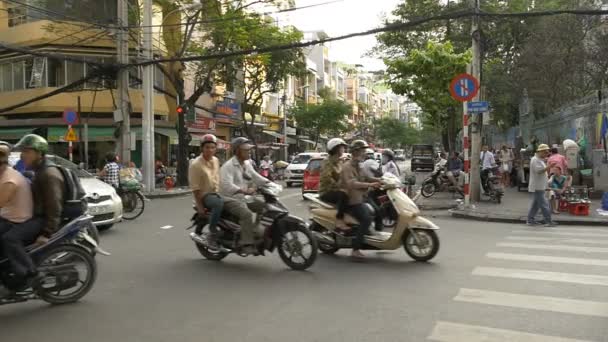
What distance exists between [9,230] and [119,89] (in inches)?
615

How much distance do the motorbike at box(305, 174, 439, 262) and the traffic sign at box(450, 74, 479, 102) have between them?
6.17m

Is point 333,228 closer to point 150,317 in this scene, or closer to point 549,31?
point 150,317

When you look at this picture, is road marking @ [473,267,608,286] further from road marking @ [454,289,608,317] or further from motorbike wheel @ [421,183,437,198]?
motorbike wheel @ [421,183,437,198]

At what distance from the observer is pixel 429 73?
71.9 feet

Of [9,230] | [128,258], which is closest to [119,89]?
[128,258]

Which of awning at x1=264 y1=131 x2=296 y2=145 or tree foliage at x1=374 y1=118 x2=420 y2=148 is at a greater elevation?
tree foliage at x1=374 y1=118 x2=420 y2=148

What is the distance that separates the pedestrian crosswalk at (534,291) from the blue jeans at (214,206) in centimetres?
313

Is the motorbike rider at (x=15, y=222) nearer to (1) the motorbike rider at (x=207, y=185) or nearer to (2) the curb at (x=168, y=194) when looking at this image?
(1) the motorbike rider at (x=207, y=185)

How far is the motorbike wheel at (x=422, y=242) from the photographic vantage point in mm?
7586

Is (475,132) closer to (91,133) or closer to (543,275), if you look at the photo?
(543,275)

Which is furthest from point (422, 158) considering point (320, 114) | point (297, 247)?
point (297, 247)

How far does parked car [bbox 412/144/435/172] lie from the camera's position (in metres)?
43.4

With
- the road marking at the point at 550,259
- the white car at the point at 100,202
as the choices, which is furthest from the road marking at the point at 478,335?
the white car at the point at 100,202

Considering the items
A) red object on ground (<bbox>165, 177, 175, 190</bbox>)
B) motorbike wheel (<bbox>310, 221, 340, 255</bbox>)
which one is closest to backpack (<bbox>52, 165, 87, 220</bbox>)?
motorbike wheel (<bbox>310, 221, 340, 255</bbox>)
